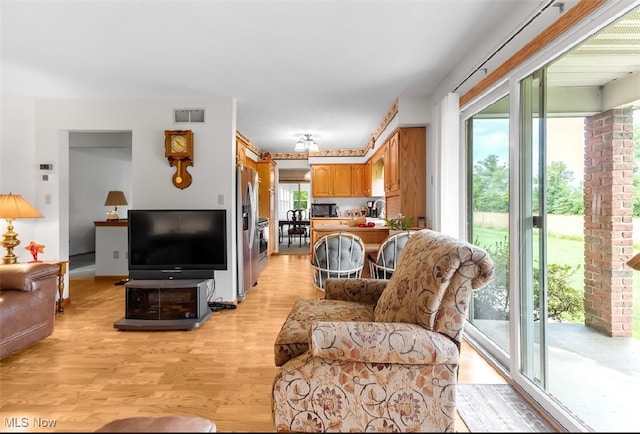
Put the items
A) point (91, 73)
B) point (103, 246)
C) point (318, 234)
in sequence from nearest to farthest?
point (91, 73)
point (318, 234)
point (103, 246)

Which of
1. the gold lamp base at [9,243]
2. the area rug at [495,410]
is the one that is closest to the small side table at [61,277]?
the gold lamp base at [9,243]

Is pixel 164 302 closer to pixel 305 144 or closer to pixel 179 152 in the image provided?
pixel 179 152

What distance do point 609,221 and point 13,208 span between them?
527 centimetres

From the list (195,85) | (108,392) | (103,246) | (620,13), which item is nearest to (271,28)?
(195,85)

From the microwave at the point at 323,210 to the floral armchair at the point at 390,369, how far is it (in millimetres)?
6331

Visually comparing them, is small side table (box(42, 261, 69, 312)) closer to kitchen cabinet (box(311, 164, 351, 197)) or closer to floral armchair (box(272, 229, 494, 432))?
floral armchair (box(272, 229, 494, 432))

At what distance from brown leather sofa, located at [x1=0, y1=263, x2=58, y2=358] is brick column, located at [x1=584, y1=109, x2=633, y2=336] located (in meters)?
4.32

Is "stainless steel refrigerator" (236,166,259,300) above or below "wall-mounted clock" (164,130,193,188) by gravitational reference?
below

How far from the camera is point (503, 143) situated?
→ 2.71 meters

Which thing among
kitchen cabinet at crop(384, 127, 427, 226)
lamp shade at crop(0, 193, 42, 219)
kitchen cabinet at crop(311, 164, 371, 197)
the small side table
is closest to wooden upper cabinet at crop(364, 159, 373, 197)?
kitchen cabinet at crop(311, 164, 371, 197)

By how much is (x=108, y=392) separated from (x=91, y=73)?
9.46 feet

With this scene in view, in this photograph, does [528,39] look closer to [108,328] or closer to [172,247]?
[172,247]

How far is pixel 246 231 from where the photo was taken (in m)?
4.37

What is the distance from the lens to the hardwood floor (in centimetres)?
188
